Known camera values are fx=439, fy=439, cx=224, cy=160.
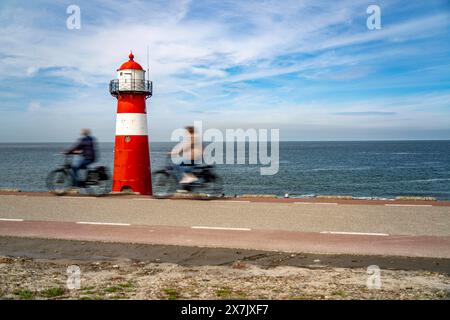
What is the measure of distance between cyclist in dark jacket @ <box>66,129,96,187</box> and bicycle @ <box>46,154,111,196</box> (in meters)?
0.15

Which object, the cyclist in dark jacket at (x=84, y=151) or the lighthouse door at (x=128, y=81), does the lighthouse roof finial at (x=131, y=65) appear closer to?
the lighthouse door at (x=128, y=81)

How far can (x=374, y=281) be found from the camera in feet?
18.0

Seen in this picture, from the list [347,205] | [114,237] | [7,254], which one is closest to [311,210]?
[347,205]

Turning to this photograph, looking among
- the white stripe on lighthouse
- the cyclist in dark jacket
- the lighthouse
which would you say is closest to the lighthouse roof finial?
the lighthouse

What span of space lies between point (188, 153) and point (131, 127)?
6683mm

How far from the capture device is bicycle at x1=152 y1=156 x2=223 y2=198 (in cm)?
1305

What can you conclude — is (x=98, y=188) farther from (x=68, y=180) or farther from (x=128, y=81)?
(x=128, y=81)

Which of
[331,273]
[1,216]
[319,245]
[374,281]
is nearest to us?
[374,281]

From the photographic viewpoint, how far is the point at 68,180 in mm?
14148

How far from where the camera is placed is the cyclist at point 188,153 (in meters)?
12.9

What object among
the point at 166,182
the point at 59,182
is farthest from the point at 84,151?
the point at 166,182
